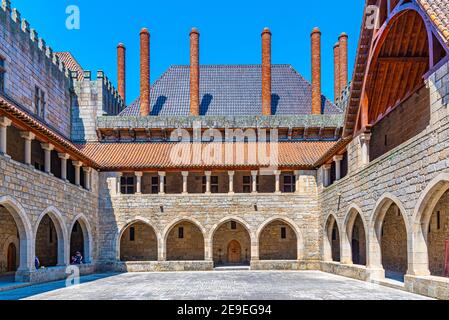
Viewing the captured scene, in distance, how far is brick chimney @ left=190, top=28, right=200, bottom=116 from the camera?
2881 cm

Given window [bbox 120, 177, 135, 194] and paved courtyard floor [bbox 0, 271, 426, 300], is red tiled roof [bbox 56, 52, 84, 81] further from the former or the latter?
paved courtyard floor [bbox 0, 271, 426, 300]

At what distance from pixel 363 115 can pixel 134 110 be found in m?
16.1

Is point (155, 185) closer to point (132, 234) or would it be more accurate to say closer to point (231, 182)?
point (132, 234)

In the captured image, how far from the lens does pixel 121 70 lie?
1283 inches

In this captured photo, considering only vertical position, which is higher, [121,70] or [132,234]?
[121,70]

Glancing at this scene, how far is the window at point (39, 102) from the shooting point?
77.2 feet

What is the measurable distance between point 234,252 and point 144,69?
11.8 m

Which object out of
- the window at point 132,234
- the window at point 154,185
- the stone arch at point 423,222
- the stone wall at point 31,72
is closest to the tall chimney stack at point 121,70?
the stone wall at point 31,72

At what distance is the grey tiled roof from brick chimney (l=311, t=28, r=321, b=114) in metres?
1.10

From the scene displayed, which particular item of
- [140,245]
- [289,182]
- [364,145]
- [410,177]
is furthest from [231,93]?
[410,177]

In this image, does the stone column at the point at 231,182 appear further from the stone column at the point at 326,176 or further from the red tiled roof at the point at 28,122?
the red tiled roof at the point at 28,122

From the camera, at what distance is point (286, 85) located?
3228 cm

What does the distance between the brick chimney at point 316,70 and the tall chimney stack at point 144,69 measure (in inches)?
384
